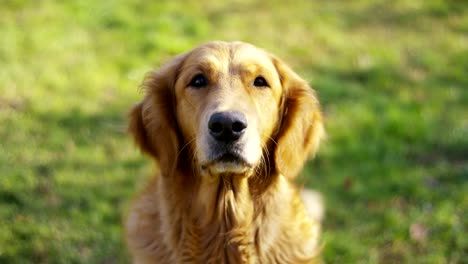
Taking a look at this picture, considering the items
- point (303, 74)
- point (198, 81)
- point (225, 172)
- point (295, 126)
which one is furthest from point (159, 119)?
point (303, 74)

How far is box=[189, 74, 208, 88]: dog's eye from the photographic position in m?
3.63

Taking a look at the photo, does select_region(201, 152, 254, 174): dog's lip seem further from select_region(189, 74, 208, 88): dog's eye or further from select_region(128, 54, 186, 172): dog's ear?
select_region(189, 74, 208, 88): dog's eye

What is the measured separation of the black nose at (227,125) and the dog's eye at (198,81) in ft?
1.67

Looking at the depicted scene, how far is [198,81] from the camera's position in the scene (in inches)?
144

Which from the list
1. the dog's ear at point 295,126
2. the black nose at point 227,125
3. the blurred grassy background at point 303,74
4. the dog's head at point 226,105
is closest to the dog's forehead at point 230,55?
the dog's head at point 226,105

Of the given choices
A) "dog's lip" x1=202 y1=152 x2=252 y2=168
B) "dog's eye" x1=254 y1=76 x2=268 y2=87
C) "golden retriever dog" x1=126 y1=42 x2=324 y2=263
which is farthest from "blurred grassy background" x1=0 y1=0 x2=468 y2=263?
"dog's lip" x1=202 y1=152 x2=252 y2=168

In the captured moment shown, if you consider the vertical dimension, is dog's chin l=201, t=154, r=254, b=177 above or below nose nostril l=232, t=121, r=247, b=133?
below

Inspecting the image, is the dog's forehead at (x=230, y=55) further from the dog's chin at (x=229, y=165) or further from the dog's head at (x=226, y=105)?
the dog's chin at (x=229, y=165)

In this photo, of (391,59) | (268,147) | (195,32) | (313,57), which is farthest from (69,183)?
(391,59)

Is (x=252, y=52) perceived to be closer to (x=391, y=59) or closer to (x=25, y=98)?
(x=25, y=98)

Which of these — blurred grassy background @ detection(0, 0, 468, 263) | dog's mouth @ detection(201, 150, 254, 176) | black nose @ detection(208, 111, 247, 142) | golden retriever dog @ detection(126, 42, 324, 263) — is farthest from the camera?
blurred grassy background @ detection(0, 0, 468, 263)

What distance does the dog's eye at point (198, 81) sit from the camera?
3.63m

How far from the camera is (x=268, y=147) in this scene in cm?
372

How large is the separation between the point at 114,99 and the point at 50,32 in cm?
146
